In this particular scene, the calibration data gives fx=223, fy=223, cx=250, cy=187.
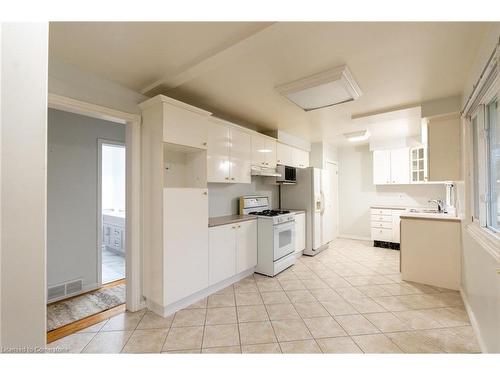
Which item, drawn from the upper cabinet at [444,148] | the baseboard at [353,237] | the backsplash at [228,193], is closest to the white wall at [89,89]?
the backsplash at [228,193]

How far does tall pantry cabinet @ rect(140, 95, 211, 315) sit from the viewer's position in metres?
2.20

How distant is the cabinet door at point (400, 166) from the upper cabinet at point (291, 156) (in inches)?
74.2

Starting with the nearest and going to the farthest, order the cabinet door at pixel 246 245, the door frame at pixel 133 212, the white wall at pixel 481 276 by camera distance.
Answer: the white wall at pixel 481 276 → the door frame at pixel 133 212 → the cabinet door at pixel 246 245

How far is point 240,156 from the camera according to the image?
3191 mm

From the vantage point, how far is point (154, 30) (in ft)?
4.97

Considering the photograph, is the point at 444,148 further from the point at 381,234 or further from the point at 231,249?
the point at 231,249

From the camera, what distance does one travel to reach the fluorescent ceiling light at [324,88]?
203 cm

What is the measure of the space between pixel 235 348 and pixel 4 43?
2.12 m

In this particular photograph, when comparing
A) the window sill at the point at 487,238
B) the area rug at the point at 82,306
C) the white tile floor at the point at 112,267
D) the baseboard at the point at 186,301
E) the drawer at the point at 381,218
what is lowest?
the white tile floor at the point at 112,267

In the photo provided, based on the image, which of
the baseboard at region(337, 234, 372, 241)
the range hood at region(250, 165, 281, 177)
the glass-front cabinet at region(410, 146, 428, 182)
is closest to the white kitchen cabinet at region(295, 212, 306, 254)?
the range hood at region(250, 165, 281, 177)

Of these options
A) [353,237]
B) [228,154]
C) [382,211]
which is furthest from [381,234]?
[228,154]

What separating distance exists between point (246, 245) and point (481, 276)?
232 cm

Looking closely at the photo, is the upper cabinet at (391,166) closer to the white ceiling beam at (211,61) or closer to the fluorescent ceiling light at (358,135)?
the fluorescent ceiling light at (358,135)

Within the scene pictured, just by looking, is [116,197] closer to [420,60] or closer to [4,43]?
[4,43]
